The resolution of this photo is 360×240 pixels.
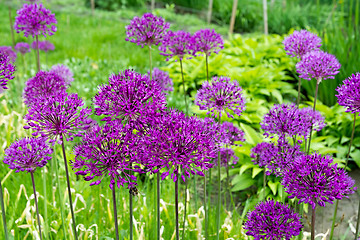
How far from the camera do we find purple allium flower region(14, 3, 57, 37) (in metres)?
2.28

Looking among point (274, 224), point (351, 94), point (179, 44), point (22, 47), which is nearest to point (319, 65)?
point (351, 94)

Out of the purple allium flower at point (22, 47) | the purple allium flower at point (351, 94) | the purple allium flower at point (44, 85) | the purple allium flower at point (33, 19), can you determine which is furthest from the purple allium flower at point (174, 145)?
the purple allium flower at point (22, 47)

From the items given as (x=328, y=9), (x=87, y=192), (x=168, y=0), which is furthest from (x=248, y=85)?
(x=168, y=0)

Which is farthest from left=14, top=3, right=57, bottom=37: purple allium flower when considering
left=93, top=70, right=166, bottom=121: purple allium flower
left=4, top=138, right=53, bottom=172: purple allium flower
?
left=93, top=70, right=166, bottom=121: purple allium flower

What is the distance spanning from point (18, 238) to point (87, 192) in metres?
0.74

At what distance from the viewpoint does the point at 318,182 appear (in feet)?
4.08

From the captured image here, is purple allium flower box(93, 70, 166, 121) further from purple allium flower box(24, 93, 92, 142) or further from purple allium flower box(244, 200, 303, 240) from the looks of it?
purple allium flower box(244, 200, 303, 240)

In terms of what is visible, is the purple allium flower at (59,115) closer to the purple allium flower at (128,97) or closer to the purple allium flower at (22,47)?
the purple allium flower at (128,97)

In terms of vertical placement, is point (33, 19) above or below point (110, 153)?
above

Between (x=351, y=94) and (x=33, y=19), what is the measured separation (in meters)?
1.77

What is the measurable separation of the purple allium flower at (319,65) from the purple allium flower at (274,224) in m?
0.81

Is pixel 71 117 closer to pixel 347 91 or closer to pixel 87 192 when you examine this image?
pixel 347 91

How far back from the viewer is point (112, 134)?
1147mm

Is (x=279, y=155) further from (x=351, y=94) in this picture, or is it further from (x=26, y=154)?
(x=26, y=154)
